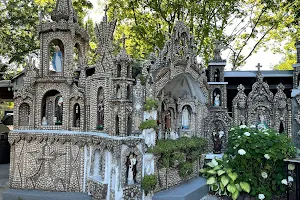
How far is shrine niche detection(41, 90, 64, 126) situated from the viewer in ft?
44.3

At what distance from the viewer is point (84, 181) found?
11977 mm

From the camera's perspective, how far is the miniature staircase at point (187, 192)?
37.1 feet

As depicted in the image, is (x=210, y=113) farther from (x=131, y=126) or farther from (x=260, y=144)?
(x=131, y=126)

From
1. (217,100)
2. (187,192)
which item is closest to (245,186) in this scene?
(187,192)

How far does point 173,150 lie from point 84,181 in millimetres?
4477

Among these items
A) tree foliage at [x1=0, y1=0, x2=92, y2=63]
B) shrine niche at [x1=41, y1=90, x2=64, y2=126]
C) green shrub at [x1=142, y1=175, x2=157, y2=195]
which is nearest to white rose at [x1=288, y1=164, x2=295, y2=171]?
green shrub at [x1=142, y1=175, x2=157, y2=195]

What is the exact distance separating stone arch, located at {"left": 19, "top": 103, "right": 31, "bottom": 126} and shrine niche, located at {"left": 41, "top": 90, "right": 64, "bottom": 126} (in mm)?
792

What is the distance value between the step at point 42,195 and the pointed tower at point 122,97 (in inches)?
131

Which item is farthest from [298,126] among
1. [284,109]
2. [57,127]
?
[57,127]

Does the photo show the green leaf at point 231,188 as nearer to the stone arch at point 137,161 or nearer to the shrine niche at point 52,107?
the stone arch at point 137,161

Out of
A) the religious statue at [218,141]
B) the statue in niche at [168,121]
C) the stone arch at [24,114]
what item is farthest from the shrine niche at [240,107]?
the stone arch at [24,114]

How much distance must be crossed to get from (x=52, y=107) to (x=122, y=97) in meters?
4.82

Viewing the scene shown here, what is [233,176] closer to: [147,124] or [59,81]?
[147,124]

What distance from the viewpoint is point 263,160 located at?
12039 millimetres
